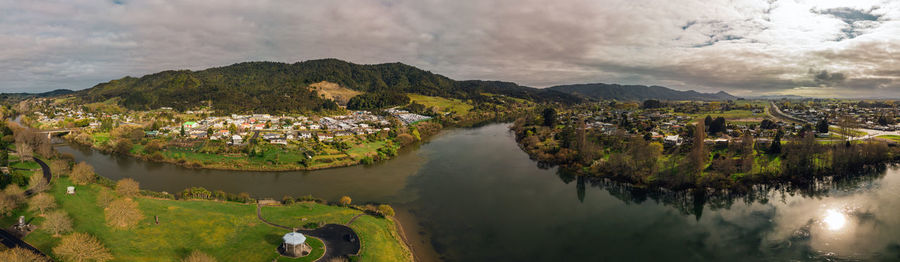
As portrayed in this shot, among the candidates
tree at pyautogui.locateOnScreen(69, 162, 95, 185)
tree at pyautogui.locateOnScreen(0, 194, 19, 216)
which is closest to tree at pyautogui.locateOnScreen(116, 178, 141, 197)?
tree at pyautogui.locateOnScreen(0, 194, 19, 216)

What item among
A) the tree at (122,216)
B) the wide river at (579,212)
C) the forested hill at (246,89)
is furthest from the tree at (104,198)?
the forested hill at (246,89)

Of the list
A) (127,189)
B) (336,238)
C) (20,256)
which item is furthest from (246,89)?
(336,238)

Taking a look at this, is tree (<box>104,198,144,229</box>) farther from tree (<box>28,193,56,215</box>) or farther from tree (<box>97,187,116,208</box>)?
tree (<box>28,193,56,215</box>)

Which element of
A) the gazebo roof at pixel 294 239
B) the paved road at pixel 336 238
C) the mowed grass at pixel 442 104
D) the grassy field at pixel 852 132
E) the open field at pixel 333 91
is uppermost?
the open field at pixel 333 91

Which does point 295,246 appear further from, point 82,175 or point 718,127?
point 718,127

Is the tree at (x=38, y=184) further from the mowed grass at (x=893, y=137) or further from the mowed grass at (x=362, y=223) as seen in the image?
the mowed grass at (x=893, y=137)

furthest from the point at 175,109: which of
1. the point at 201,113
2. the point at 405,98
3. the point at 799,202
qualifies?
the point at 799,202
